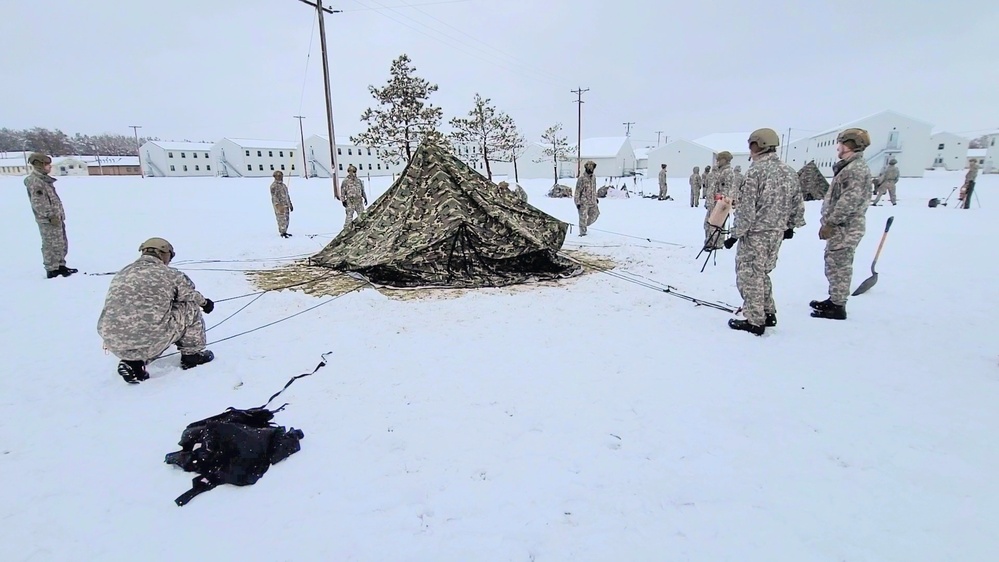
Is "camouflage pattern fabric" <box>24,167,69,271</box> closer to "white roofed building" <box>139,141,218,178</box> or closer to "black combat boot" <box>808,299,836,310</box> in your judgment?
"black combat boot" <box>808,299,836,310</box>

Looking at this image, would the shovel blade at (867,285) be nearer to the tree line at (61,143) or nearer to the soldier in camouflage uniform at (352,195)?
the soldier in camouflage uniform at (352,195)

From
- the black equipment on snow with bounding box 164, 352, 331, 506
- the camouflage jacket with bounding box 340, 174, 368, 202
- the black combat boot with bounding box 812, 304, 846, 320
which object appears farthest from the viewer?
the camouflage jacket with bounding box 340, 174, 368, 202

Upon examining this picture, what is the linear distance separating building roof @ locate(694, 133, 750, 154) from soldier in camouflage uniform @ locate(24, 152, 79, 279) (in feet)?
167

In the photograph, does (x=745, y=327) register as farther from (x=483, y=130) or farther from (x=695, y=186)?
(x=483, y=130)

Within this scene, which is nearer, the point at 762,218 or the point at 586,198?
the point at 762,218

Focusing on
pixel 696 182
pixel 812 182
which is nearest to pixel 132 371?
pixel 812 182

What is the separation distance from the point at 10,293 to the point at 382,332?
6.06 meters

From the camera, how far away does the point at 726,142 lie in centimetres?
5053

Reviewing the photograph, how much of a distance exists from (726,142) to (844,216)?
53.7 metres

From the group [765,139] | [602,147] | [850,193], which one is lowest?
[850,193]

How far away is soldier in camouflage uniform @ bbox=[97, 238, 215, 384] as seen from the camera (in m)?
3.52

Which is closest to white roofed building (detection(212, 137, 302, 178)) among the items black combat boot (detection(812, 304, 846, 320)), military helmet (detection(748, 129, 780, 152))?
military helmet (detection(748, 129, 780, 152))

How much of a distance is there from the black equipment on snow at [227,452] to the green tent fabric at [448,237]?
3882 millimetres

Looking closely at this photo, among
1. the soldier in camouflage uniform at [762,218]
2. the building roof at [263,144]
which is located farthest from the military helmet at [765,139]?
the building roof at [263,144]
